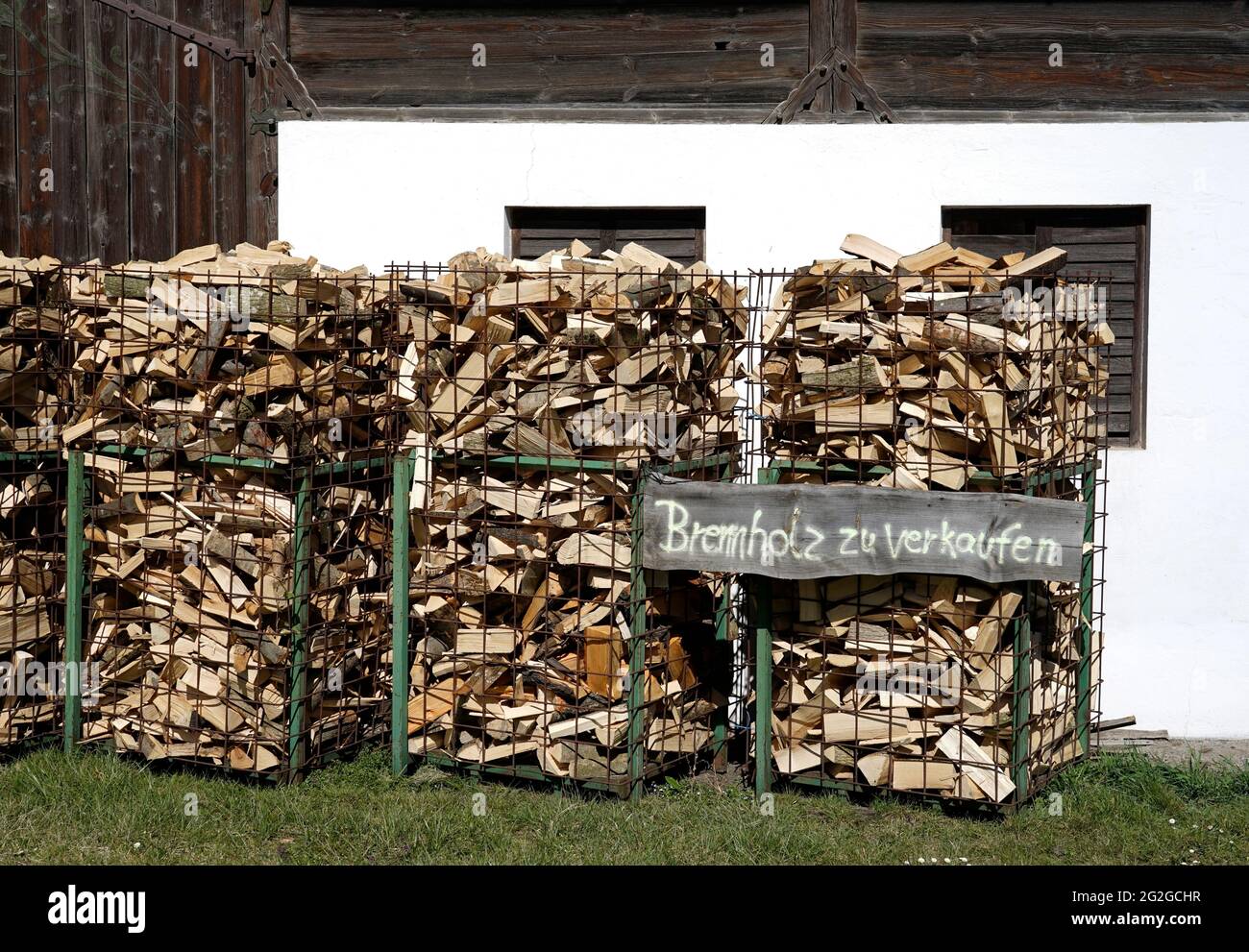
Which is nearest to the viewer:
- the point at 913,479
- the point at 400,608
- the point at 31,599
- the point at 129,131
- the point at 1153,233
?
the point at 913,479

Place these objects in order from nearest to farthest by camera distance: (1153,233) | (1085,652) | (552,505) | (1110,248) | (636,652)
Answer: (636,652), (552,505), (1085,652), (1153,233), (1110,248)

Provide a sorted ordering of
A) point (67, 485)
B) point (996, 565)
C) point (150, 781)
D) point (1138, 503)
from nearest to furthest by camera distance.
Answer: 1. point (996, 565)
2. point (150, 781)
3. point (67, 485)
4. point (1138, 503)

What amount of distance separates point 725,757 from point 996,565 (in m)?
1.90

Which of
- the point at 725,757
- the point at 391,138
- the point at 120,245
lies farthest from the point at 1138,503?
the point at 120,245

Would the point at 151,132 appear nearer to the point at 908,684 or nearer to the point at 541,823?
the point at 541,823

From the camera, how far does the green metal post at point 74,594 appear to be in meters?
7.39

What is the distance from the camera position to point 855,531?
6621 millimetres

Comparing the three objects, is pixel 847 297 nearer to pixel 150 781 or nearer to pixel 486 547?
pixel 486 547

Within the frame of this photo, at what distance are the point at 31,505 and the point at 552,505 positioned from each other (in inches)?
107

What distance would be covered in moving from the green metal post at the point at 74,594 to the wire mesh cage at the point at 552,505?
169 centimetres

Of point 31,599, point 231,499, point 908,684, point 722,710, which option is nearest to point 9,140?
point 31,599

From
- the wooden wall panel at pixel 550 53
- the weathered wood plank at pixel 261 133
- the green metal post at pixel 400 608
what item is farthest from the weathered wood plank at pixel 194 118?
the green metal post at pixel 400 608

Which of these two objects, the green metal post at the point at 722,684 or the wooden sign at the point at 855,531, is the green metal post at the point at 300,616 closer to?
the wooden sign at the point at 855,531

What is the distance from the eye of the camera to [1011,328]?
6.56 m
